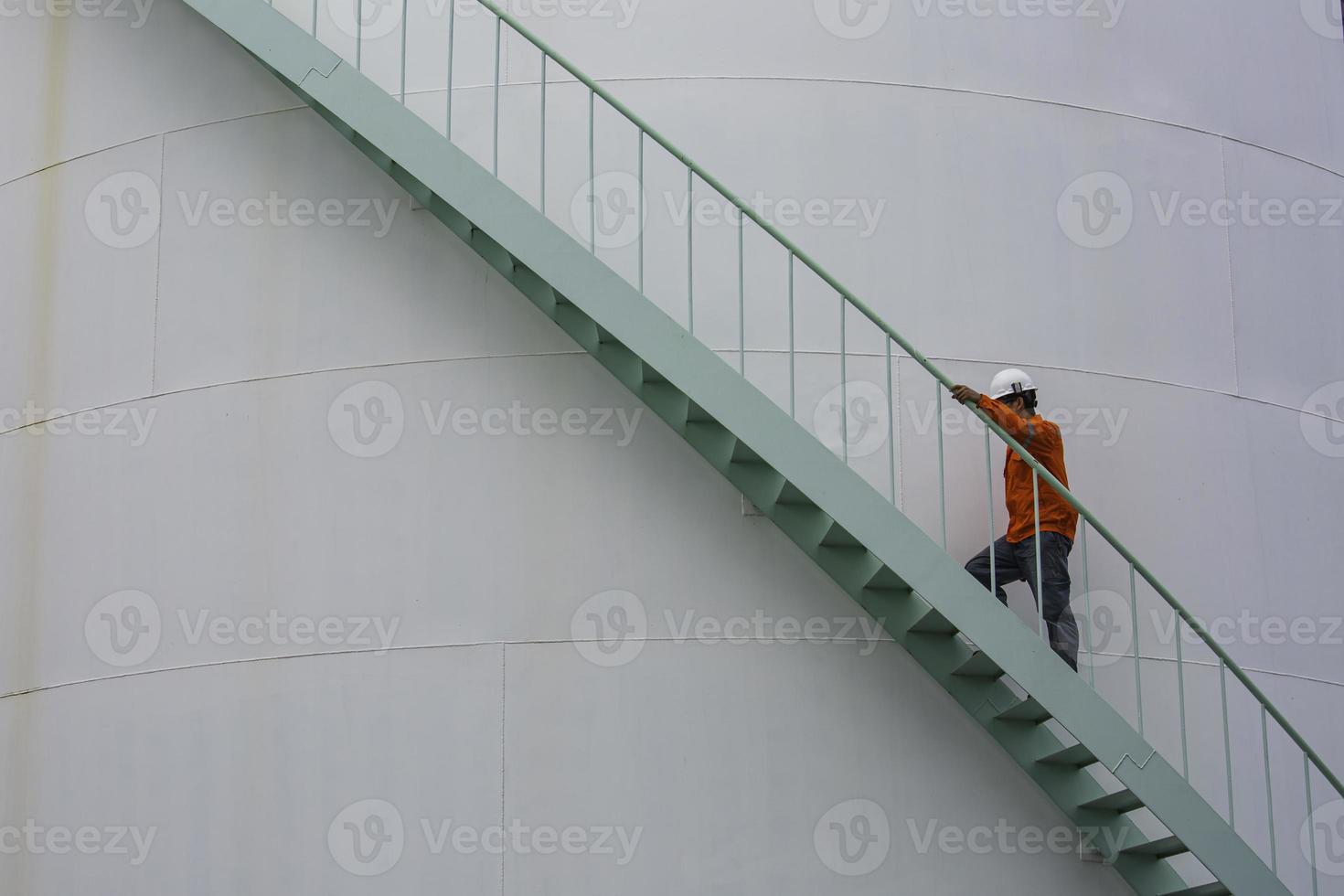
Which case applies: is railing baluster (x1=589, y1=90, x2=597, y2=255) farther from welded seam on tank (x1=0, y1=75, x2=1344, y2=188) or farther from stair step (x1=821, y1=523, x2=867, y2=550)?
stair step (x1=821, y1=523, x2=867, y2=550)

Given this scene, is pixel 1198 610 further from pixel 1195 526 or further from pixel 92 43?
pixel 92 43

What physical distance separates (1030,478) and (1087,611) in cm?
97

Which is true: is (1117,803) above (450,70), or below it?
below

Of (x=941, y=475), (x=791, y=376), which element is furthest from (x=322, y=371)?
(x=941, y=475)

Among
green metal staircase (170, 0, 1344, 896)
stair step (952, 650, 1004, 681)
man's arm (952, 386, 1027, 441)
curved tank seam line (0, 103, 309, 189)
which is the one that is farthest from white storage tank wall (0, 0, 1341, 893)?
man's arm (952, 386, 1027, 441)

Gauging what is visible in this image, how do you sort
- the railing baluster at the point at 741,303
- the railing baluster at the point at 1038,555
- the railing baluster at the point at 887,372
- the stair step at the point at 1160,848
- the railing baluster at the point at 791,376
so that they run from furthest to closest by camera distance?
the railing baluster at the point at 741,303
the railing baluster at the point at 791,376
the railing baluster at the point at 887,372
the stair step at the point at 1160,848
the railing baluster at the point at 1038,555

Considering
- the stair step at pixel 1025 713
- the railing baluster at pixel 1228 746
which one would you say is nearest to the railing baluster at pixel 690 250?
the stair step at pixel 1025 713

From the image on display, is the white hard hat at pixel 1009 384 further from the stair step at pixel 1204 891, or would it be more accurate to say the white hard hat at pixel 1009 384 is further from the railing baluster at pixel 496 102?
the railing baluster at pixel 496 102

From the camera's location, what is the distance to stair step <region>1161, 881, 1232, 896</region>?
9789 millimetres

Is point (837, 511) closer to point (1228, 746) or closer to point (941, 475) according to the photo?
point (941, 475)

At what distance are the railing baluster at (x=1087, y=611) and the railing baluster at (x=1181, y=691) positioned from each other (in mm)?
524

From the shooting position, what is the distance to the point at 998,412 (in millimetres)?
10305

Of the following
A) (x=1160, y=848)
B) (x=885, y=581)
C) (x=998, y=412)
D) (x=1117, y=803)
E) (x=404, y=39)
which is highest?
(x=404, y=39)

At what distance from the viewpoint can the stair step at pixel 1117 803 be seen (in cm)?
977
